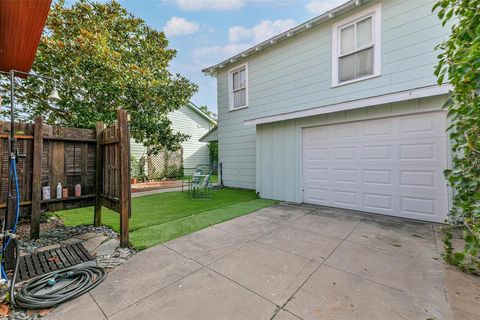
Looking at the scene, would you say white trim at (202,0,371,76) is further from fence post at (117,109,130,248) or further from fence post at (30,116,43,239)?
fence post at (30,116,43,239)

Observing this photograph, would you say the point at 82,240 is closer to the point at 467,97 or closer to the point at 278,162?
the point at 278,162

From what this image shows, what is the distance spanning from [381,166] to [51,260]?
5.90m

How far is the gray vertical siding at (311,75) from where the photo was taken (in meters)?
4.32

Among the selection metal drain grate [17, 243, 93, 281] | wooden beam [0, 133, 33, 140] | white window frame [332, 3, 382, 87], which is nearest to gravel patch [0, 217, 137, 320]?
metal drain grate [17, 243, 93, 281]

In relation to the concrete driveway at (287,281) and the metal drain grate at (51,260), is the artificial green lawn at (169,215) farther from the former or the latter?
the metal drain grate at (51,260)

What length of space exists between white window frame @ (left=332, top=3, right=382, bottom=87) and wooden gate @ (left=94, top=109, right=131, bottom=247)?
5.25 meters

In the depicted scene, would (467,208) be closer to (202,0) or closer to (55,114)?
(202,0)

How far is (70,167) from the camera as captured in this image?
3.37m

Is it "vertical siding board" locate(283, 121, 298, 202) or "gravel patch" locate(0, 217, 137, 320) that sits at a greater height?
"vertical siding board" locate(283, 121, 298, 202)

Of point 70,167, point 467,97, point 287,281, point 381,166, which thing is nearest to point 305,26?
point 381,166

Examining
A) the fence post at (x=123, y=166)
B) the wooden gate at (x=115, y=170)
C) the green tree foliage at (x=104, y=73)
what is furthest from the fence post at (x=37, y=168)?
the green tree foliage at (x=104, y=73)

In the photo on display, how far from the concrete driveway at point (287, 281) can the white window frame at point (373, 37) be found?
3.79m

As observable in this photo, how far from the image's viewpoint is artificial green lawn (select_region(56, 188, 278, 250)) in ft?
11.2

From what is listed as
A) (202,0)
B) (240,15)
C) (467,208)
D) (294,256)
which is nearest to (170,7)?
(202,0)
